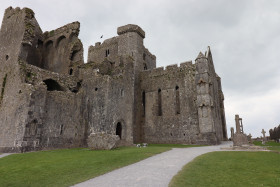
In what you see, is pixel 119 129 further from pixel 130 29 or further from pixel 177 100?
pixel 130 29

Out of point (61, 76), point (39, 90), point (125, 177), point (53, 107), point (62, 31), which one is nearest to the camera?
point (125, 177)

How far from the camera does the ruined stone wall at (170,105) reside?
25641 millimetres

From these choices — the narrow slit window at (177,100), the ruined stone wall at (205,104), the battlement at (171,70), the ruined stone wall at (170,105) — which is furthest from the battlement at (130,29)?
the narrow slit window at (177,100)

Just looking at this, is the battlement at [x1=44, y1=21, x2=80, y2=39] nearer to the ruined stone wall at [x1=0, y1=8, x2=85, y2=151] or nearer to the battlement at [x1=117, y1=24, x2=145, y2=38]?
the ruined stone wall at [x1=0, y1=8, x2=85, y2=151]

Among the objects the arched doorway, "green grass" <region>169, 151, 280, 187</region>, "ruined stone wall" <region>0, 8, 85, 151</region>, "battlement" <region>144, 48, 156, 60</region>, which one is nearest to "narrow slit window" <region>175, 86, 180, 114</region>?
the arched doorway

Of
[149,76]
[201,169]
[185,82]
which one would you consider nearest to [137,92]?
[149,76]

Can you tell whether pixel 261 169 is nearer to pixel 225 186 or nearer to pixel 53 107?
pixel 225 186

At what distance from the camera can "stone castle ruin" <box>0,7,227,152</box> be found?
19734mm

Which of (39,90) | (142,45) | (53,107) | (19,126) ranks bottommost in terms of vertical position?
(19,126)

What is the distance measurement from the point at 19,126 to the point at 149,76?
17839 mm

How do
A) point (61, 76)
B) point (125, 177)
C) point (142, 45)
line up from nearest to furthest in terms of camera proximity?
1. point (125, 177)
2. point (61, 76)
3. point (142, 45)

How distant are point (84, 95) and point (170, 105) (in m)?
11.1

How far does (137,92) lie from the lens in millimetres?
30484

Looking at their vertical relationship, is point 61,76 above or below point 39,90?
above
